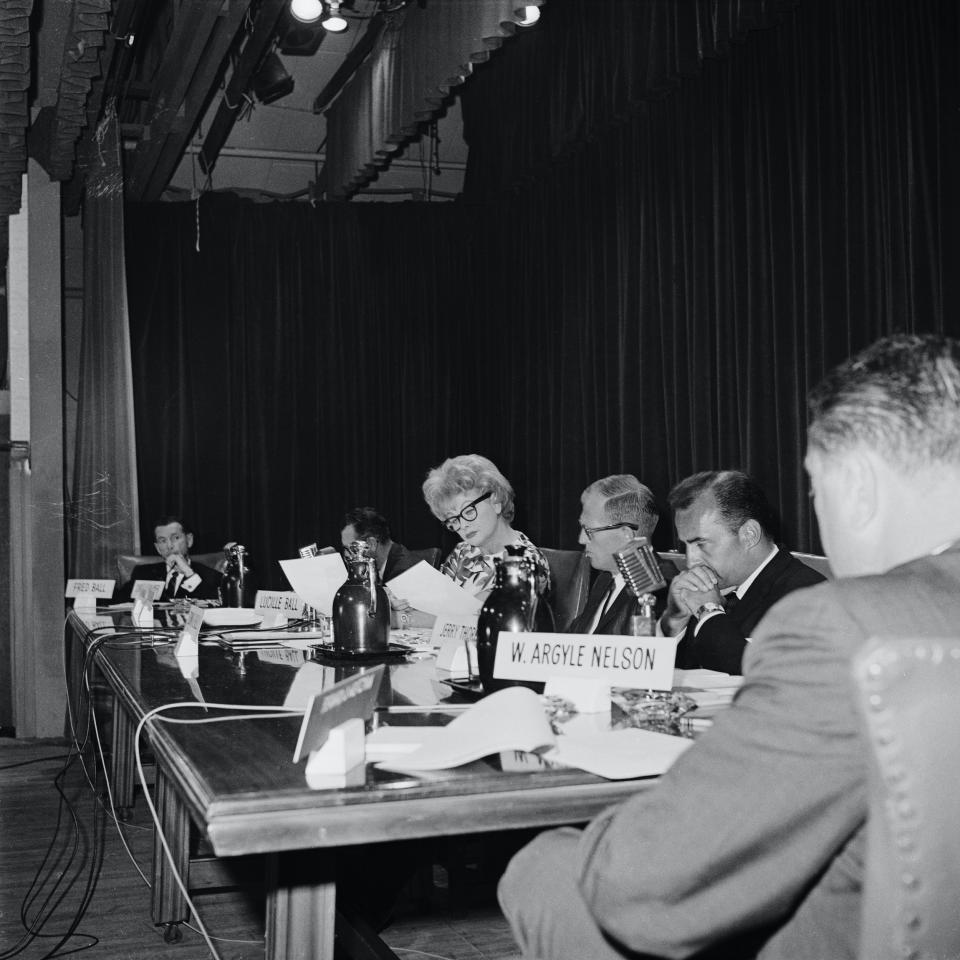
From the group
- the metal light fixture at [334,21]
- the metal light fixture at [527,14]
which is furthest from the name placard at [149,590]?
the metal light fixture at [334,21]

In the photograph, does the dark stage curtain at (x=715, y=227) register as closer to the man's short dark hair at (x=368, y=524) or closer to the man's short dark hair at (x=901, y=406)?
the man's short dark hair at (x=368, y=524)

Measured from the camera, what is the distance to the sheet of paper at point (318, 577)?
108 inches

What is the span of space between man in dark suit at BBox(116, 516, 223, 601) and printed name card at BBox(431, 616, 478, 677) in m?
2.48

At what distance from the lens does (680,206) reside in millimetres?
5176

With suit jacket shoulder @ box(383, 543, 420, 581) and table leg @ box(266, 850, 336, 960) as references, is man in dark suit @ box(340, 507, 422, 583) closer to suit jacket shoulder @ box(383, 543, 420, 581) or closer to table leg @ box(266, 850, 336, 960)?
suit jacket shoulder @ box(383, 543, 420, 581)

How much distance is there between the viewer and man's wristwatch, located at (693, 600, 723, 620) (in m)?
2.34

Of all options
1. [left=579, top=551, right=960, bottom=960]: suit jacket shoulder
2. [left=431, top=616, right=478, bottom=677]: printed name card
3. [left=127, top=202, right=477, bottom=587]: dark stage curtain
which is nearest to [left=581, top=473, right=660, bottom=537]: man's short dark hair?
[left=431, top=616, right=478, bottom=677]: printed name card

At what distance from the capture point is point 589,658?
1.65 meters

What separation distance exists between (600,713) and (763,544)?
4.10ft

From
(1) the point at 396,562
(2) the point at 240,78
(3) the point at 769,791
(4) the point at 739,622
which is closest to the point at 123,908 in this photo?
(4) the point at 739,622

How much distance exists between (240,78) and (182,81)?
2.52ft

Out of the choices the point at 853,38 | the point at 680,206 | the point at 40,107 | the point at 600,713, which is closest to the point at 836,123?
the point at 853,38

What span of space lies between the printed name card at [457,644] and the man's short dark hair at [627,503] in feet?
2.56

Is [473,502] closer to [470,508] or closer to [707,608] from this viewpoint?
[470,508]
